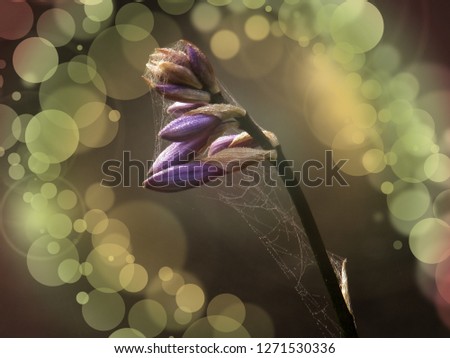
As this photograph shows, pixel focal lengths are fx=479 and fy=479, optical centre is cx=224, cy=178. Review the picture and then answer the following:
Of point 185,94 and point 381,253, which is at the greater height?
point 185,94

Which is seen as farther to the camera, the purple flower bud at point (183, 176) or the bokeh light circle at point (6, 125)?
the bokeh light circle at point (6, 125)

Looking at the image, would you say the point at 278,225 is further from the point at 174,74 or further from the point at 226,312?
the point at 174,74

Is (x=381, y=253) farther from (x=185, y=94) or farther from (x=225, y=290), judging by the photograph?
(x=185, y=94)

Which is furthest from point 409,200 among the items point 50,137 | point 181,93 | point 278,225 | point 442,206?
point 50,137

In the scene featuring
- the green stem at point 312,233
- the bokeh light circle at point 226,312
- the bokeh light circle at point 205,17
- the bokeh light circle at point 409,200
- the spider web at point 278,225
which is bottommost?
the bokeh light circle at point 226,312

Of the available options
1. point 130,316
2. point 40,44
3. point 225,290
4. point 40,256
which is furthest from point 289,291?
point 40,44

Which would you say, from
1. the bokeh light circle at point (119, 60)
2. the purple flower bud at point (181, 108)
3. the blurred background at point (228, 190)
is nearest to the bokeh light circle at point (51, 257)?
the blurred background at point (228, 190)

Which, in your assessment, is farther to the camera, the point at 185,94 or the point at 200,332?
the point at 200,332

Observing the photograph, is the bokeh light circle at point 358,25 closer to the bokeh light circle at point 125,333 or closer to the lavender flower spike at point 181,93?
the lavender flower spike at point 181,93
